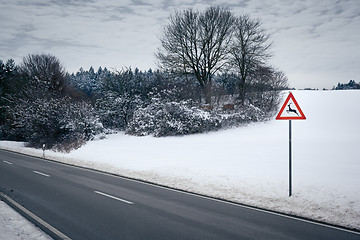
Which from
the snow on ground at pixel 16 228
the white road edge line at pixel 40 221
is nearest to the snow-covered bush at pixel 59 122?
the white road edge line at pixel 40 221

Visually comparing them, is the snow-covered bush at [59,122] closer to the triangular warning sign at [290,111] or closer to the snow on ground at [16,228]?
the snow on ground at [16,228]

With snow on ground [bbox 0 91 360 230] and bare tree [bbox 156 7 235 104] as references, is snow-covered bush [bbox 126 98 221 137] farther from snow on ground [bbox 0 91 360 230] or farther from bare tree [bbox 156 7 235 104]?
bare tree [bbox 156 7 235 104]

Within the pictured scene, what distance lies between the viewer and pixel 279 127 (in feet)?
80.0

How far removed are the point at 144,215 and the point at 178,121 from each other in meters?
17.8

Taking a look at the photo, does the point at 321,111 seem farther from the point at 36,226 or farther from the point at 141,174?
the point at 36,226

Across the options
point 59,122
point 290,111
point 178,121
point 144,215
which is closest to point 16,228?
point 144,215

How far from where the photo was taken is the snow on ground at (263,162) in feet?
28.5

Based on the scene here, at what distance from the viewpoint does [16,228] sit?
6.11 m

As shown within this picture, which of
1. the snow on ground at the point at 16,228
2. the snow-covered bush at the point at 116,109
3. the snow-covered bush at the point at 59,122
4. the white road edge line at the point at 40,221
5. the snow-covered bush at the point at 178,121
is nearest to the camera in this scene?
the snow on ground at the point at 16,228

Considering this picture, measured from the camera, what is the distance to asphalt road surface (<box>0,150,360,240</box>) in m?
5.98

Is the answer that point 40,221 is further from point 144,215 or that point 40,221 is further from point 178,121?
point 178,121

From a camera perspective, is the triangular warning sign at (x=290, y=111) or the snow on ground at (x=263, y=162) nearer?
the snow on ground at (x=263, y=162)

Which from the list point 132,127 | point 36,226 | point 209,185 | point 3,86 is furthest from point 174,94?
point 3,86

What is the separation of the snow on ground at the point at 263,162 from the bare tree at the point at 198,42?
11.0 m
